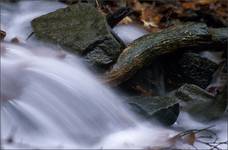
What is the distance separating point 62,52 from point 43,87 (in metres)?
0.62

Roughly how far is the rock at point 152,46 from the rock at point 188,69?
0.13 metres

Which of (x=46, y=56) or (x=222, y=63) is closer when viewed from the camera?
(x=46, y=56)

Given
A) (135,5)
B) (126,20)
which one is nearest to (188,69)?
(126,20)

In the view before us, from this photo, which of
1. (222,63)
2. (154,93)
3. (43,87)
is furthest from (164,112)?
(222,63)

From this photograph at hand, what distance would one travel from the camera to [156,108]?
3980 mm

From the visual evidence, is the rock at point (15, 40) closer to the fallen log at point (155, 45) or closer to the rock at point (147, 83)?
the fallen log at point (155, 45)

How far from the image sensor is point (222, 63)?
5.11 m

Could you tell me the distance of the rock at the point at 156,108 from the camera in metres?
3.97

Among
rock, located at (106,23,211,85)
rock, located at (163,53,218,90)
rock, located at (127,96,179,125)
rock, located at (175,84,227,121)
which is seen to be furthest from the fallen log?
rock, located at (175,84,227,121)

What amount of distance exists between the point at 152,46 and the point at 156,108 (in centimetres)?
79

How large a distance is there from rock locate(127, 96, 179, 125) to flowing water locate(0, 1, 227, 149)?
0.22ft

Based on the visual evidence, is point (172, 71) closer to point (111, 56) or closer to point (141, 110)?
point (111, 56)

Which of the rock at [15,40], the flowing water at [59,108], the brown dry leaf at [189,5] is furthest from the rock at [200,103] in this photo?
the brown dry leaf at [189,5]

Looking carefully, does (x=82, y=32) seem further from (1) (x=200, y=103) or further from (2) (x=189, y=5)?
(2) (x=189, y=5)
